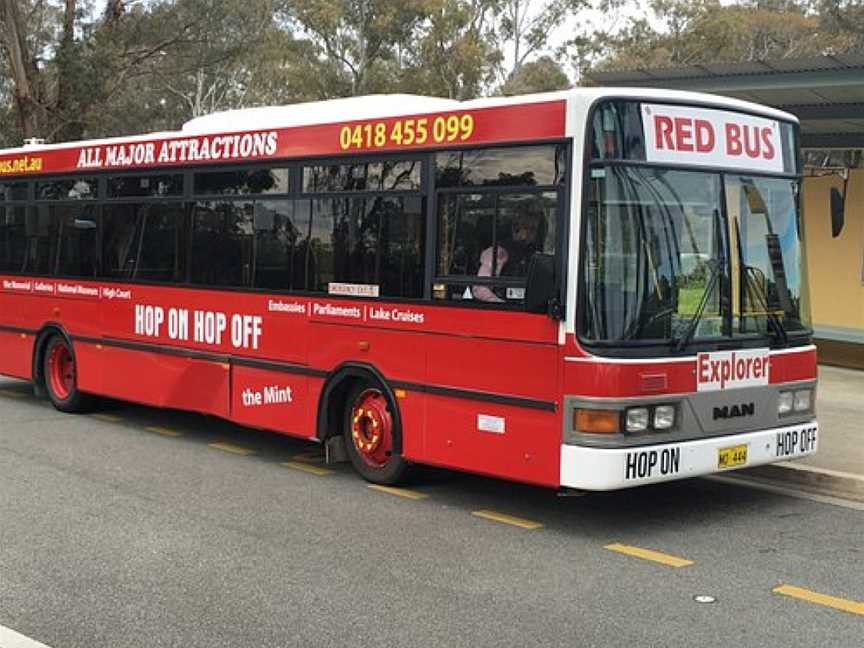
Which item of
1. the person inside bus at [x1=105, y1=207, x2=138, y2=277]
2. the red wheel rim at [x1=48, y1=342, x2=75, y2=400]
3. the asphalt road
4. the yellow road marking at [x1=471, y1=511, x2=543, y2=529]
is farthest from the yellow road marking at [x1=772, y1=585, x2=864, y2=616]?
the red wheel rim at [x1=48, y1=342, x2=75, y2=400]

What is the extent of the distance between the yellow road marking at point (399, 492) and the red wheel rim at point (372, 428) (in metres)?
0.17

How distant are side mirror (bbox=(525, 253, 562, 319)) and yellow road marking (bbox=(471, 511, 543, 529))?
57.0 inches

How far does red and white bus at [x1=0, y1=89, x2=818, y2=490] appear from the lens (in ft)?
21.4

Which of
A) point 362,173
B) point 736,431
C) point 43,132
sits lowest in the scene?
point 736,431

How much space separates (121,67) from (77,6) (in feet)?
6.30

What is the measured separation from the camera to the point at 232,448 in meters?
9.78

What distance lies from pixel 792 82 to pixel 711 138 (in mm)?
6840

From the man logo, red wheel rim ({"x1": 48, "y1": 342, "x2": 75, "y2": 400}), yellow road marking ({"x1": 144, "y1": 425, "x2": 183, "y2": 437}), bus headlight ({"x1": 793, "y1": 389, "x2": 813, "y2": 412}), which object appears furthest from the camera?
red wheel rim ({"x1": 48, "y1": 342, "x2": 75, "y2": 400})

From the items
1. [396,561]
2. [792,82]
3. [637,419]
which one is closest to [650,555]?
[637,419]

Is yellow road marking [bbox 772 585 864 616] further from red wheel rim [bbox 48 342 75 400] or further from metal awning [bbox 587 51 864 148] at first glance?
red wheel rim [bbox 48 342 75 400]

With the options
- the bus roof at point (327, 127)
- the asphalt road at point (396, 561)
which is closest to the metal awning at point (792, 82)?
the bus roof at point (327, 127)

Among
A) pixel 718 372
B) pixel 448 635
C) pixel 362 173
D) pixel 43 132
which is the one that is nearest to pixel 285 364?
pixel 362 173

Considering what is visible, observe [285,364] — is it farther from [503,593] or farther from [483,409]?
[503,593]

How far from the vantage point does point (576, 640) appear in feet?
15.9
